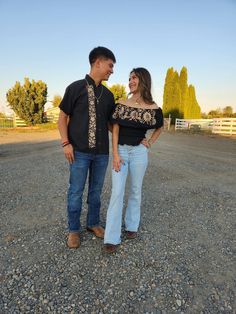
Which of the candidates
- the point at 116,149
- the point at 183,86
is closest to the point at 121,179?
the point at 116,149

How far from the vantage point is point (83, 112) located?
278cm

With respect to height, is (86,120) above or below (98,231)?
above

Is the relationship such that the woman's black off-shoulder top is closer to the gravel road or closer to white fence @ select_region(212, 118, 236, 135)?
the gravel road

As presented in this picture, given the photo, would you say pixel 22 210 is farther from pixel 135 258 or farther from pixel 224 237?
pixel 224 237

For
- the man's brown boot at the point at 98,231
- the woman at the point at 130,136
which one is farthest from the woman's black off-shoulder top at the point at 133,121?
the man's brown boot at the point at 98,231

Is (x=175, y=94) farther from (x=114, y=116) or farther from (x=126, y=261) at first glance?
(x=126, y=261)

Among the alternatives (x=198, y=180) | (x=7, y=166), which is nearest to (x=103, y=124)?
(x=198, y=180)

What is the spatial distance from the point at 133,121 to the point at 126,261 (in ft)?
4.69

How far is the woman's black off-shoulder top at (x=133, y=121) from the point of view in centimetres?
275

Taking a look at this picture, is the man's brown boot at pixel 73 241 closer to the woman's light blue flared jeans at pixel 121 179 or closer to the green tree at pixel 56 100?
the woman's light blue flared jeans at pixel 121 179

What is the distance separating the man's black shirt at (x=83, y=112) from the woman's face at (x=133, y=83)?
0.26m

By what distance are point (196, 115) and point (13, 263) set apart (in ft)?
141

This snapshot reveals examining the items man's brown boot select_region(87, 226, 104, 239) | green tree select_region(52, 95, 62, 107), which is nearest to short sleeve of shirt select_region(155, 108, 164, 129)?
man's brown boot select_region(87, 226, 104, 239)

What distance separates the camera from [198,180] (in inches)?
254
